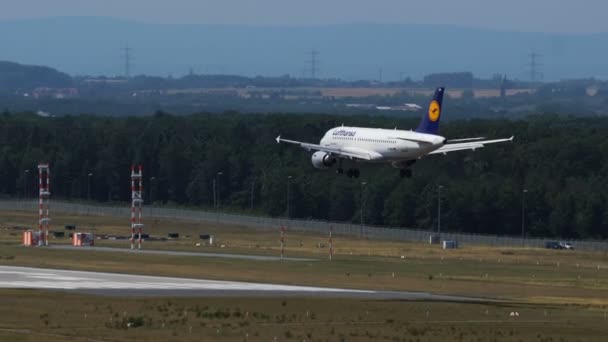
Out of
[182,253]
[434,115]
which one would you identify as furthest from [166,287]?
[434,115]

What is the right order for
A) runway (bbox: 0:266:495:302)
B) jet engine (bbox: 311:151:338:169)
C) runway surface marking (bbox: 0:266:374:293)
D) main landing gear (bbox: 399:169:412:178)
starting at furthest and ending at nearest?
jet engine (bbox: 311:151:338:169) < main landing gear (bbox: 399:169:412:178) < runway surface marking (bbox: 0:266:374:293) < runway (bbox: 0:266:495:302)

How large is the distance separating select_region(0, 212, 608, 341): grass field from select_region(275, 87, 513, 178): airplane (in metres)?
8.71

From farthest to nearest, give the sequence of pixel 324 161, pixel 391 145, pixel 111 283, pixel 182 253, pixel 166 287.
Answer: pixel 324 161 → pixel 182 253 → pixel 391 145 → pixel 111 283 → pixel 166 287

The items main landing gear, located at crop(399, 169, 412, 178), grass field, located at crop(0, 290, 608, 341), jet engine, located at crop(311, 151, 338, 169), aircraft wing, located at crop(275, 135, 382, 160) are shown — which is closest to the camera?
grass field, located at crop(0, 290, 608, 341)

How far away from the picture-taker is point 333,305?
92812 mm

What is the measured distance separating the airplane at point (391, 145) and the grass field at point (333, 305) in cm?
871

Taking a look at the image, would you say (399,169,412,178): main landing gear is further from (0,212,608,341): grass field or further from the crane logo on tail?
(0,212,608,341): grass field

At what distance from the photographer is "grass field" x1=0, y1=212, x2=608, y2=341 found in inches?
3169

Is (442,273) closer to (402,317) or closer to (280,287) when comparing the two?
(280,287)

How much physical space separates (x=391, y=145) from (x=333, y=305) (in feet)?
156

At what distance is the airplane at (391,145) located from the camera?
136000mm

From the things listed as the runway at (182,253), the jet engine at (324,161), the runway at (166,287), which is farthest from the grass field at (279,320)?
the jet engine at (324,161)

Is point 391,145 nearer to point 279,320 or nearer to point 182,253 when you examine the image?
point 182,253

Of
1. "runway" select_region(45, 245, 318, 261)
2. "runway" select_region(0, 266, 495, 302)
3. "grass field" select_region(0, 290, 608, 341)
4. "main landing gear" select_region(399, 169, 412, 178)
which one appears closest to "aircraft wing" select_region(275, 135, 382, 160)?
"main landing gear" select_region(399, 169, 412, 178)
